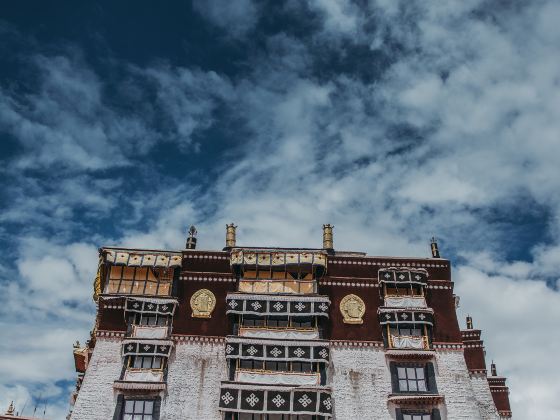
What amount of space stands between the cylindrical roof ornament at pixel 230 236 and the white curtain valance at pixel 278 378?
371 inches

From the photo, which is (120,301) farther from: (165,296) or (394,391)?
(394,391)

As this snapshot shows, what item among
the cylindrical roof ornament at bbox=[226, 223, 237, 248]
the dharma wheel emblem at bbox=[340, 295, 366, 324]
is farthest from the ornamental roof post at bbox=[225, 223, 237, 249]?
the dharma wheel emblem at bbox=[340, 295, 366, 324]

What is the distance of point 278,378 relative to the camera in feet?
117

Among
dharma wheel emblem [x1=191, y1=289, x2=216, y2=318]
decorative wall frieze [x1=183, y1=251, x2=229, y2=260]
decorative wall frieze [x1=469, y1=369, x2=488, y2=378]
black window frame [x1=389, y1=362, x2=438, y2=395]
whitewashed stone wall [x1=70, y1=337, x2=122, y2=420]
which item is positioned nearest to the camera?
whitewashed stone wall [x1=70, y1=337, x2=122, y2=420]

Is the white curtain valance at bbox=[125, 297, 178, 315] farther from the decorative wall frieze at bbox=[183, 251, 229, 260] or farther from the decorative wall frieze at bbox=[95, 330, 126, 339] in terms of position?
the decorative wall frieze at bbox=[183, 251, 229, 260]

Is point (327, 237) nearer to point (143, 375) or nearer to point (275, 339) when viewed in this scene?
point (275, 339)

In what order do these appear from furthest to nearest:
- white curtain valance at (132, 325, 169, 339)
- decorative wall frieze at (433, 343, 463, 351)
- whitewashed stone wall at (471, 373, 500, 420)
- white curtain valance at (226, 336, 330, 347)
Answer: whitewashed stone wall at (471, 373, 500, 420)
decorative wall frieze at (433, 343, 463, 351)
white curtain valance at (132, 325, 169, 339)
white curtain valance at (226, 336, 330, 347)

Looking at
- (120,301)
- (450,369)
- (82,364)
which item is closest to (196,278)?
(120,301)

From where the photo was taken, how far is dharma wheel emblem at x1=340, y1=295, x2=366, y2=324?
38.6 meters

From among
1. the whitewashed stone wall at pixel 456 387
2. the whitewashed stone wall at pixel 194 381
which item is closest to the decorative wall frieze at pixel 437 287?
the whitewashed stone wall at pixel 456 387

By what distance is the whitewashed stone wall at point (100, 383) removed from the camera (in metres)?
34.4

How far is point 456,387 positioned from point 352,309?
7.74 meters

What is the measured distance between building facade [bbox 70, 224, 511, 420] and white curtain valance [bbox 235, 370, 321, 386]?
59 mm

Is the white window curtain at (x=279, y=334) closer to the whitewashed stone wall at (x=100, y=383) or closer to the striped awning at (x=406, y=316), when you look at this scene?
the striped awning at (x=406, y=316)
